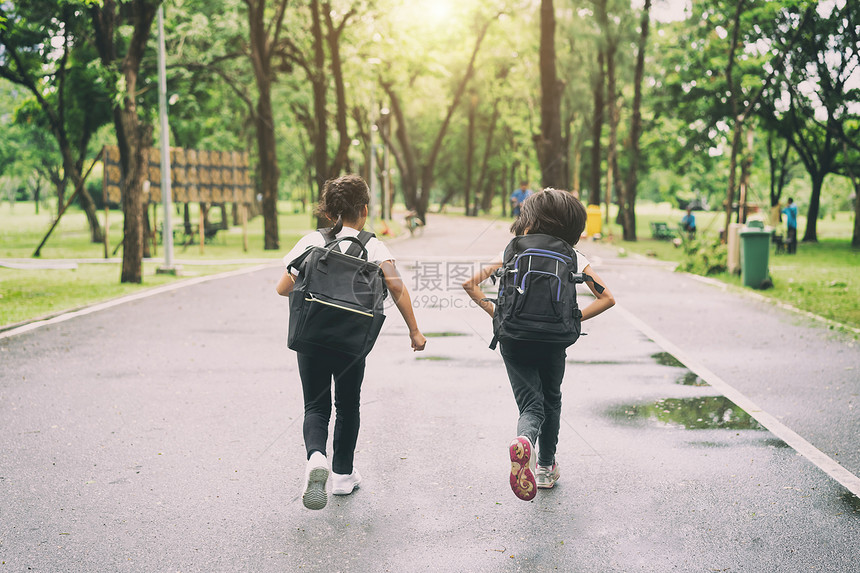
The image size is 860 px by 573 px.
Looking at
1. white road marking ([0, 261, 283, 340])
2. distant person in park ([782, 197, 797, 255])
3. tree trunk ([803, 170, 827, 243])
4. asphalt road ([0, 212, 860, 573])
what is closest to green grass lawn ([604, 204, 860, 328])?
distant person in park ([782, 197, 797, 255])

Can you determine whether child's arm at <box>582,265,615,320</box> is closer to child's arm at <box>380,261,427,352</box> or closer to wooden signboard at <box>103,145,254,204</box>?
child's arm at <box>380,261,427,352</box>

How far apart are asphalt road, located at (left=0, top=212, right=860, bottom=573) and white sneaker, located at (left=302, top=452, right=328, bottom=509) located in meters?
0.19

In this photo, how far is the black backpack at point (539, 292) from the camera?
427 centimetres

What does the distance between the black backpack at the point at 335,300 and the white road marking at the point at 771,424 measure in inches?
110

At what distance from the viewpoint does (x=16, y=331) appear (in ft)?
34.4

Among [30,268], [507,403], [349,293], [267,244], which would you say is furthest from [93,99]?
[349,293]

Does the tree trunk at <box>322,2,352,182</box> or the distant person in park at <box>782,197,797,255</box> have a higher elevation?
the tree trunk at <box>322,2,352,182</box>

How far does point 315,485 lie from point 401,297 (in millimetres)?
993

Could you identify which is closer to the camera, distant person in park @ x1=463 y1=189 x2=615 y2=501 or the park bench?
distant person in park @ x1=463 y1=189 x2=615 y2=501

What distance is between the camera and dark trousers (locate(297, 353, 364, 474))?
4.25 m

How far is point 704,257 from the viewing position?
19156 mm

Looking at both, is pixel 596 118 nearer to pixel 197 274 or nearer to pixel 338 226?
pixel 197 274

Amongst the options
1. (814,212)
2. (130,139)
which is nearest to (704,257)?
(130,139)

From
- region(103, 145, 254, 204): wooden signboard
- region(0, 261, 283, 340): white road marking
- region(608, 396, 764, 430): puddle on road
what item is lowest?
region(608, 396, 764, 430): puddle on road
